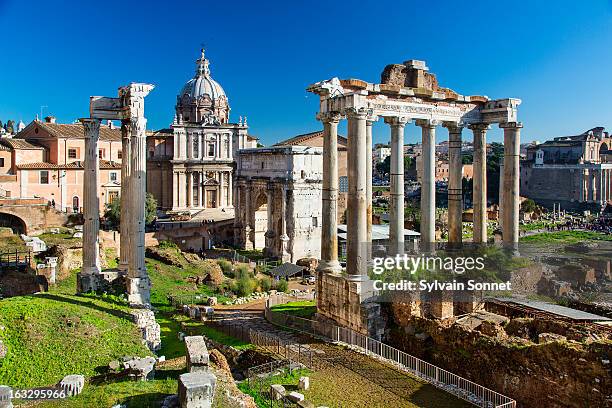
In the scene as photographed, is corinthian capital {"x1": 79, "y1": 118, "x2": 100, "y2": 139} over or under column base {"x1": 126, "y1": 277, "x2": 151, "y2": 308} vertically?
over

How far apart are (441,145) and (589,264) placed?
125550 mm

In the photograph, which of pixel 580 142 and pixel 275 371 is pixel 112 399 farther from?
pixel 580 142

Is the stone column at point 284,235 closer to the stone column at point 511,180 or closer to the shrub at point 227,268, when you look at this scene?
the shrub at point 227,268

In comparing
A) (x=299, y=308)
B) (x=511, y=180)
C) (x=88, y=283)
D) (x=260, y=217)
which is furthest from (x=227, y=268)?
(x=511, y=180)

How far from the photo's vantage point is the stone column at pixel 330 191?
1938 centimetres

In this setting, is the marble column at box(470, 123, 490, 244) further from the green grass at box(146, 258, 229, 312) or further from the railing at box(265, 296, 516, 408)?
the green grass at box(146, 258, 229, 312)

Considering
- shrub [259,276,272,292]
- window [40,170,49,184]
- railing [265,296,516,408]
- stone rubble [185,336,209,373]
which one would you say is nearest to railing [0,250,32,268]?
shrub [259,276,272,292]

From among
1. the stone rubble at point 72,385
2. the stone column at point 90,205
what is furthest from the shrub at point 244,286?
the stone rubble at point 72,385

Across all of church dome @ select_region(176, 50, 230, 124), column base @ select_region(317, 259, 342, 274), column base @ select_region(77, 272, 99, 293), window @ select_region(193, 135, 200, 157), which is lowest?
column base @ select_region(77, 272, 99, 293)

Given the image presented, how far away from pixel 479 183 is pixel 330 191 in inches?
263

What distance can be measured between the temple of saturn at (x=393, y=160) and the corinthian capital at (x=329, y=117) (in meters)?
0.03

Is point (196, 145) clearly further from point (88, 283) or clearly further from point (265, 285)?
point (88, 283)

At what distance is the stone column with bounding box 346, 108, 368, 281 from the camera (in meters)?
18.4

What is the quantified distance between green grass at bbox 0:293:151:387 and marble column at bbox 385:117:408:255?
29.7ft
